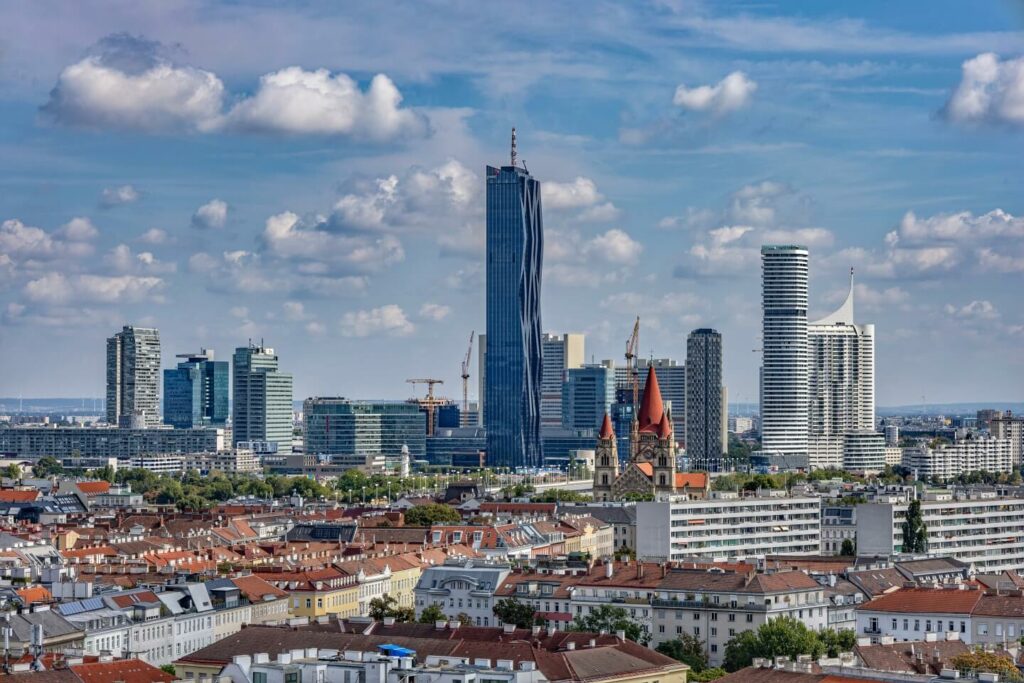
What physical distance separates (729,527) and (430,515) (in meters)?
22.3

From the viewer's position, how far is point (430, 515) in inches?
6516

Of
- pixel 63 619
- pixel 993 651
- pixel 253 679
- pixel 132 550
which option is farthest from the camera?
pixel 132 550

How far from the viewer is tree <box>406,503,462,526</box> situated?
164 m

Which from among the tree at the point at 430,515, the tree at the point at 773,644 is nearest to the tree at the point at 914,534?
the tree at the point at 430,515

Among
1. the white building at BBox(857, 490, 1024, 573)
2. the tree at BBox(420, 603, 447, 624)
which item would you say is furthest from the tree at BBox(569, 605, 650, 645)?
the white building at BBox(857, 490, 1024, 573)

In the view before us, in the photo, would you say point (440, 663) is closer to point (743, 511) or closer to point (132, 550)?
point (132, 550)

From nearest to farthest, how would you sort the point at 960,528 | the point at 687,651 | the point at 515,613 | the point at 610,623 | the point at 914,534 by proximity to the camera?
the point at 687,651
the point at 610,623
the point at 515,613
the point at 914,534
the point at 960,528

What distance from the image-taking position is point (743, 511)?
162 metres

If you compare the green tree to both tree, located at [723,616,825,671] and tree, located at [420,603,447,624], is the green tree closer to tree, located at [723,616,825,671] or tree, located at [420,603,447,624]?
tree, located at [420,603,447,624]

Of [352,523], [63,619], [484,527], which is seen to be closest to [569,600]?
[63,619]

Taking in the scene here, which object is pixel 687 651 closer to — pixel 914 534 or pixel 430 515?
pixel 914 534

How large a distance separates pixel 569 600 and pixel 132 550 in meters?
34.8

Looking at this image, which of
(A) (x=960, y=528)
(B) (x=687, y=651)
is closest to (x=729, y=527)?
(A) (x=960, y=528)

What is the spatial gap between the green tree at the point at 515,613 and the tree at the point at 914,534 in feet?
178
